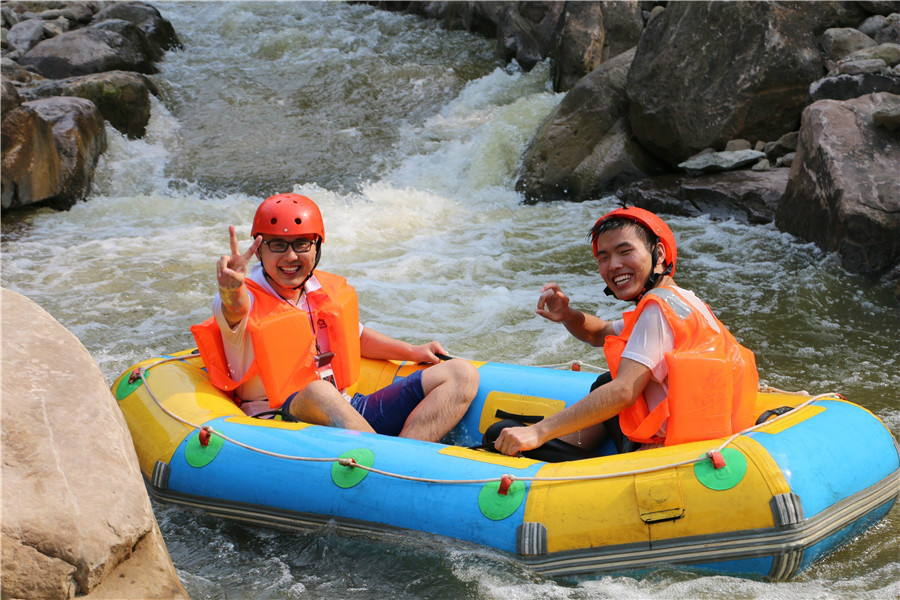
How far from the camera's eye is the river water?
324 centimetres

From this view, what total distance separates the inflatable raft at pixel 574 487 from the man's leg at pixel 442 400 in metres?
0.26

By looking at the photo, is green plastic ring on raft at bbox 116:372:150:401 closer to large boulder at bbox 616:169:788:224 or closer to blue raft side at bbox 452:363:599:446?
blue raft side at bbox 452:363:599:446

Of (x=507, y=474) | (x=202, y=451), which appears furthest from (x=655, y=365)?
(x=202, y=451)

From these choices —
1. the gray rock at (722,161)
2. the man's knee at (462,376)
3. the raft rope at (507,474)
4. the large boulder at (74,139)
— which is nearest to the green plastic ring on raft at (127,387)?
the raft rope at (507,474)

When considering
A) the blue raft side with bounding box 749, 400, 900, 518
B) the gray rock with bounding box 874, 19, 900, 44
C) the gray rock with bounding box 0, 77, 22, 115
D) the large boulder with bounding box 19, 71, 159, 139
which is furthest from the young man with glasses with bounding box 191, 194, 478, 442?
the large boulder with bounding box 19, 71, 159, 139

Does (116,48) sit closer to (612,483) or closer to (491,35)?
(491,35)

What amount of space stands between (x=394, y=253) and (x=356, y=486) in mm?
4522

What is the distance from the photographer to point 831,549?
304 cm

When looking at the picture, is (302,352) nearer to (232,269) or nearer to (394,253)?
(232,269)

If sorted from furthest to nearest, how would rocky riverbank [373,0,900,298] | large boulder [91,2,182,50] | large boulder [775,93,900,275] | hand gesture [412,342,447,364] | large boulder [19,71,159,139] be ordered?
1. large boulder [91,2,182,50]
2. large boulder [19,71,159,139]
3. rocky riverbank [373,0,900,298]
4. large boulder [775,93,900,275]
5. hand gesture [412,342,447,364]

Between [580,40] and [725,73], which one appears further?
[580,40]

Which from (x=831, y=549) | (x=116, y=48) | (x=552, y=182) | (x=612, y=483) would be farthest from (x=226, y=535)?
(x=116, y=48)

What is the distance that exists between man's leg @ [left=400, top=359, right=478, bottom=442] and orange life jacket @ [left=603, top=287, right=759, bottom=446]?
2.65ft

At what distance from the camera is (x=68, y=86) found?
33.6 feet
